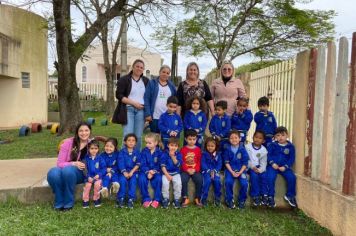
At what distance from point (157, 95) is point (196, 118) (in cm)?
65

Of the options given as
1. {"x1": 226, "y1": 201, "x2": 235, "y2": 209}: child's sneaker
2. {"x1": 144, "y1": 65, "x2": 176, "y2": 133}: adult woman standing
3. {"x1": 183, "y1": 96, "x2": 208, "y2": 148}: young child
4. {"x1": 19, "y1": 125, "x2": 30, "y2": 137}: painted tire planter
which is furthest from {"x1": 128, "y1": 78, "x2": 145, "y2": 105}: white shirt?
{"x1": 19, "y1": 125, "x2": 30, "y2": 137}: painted tire planter

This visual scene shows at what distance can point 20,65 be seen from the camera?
1612 centimetres

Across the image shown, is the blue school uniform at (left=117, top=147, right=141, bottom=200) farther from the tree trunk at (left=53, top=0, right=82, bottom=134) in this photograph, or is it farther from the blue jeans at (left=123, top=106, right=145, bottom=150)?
the tree trunk at (left=53, top=0, right=82, bottom=134)

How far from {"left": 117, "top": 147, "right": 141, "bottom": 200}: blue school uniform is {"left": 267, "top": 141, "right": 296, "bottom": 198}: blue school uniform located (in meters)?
1.70

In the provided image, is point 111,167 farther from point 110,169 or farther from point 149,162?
point 149,162

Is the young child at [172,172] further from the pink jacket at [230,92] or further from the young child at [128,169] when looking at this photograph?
the pink jacket at [230,92]

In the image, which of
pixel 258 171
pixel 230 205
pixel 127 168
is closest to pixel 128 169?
pixel 127 168

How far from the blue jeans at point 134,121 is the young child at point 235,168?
135cm

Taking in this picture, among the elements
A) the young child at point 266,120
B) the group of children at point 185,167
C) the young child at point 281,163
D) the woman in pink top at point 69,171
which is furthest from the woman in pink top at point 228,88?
the woman in pink top at point 69,171

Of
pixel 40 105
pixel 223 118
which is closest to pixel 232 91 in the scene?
pixel 223 118

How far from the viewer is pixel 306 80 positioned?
4730mm

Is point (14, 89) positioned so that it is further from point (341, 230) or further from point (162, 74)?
point (341, 230)

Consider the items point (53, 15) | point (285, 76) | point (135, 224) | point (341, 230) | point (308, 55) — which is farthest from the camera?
point (53, 15)

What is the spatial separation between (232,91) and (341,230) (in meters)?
2.53
